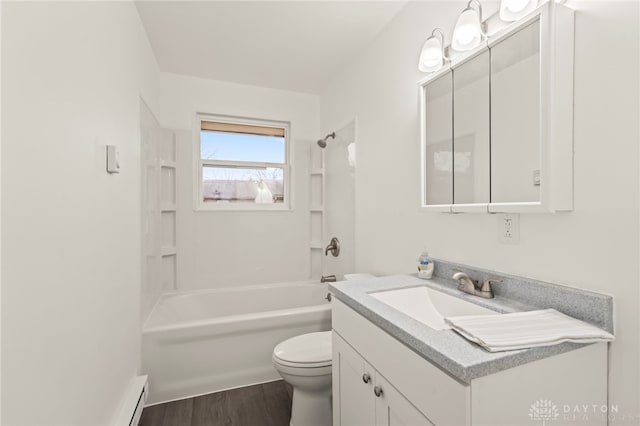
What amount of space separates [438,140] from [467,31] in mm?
460

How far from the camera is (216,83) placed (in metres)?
2.77

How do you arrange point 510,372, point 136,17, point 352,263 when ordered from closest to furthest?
point 510,372
point 136,17
point 352,263

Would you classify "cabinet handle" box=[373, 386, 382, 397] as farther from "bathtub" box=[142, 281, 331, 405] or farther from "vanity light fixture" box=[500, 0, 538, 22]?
"vanity light fixture" box=[500, 0, 538, 22]

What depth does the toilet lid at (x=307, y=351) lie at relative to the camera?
1534mm

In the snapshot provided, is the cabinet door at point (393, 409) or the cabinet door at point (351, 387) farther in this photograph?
the cabinet door at point (351, 387)

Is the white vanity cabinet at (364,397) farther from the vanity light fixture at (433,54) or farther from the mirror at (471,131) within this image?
the vanity light fixture at (433,54)

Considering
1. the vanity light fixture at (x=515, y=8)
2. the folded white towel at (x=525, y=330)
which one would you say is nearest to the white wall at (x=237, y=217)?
the vanity light fixture at (x=515, y=8)

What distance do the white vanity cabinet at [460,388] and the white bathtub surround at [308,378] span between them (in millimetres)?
403

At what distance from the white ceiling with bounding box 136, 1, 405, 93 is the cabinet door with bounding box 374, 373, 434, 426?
1984 mm

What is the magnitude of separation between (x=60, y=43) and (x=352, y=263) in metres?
2.14

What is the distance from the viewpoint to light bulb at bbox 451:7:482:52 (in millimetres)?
1195

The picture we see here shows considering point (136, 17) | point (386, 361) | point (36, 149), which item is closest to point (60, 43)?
point (36, 149)

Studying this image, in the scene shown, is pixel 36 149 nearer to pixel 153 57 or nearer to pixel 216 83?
pixel 153 57

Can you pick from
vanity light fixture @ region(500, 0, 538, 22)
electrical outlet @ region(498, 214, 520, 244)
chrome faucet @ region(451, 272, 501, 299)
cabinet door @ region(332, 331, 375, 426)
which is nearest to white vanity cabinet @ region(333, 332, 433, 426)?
cabinet door @ region(332, 331, 375, 426)
